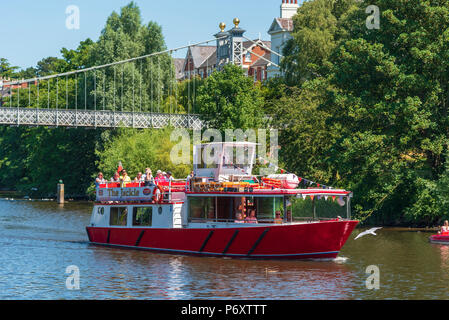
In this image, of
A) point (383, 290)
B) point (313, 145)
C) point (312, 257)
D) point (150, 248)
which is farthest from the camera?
point (313, 145)

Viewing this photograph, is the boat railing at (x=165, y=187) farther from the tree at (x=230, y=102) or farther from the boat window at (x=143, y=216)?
the tree at (x=230, y=102)

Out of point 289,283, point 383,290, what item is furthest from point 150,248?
point 383,290

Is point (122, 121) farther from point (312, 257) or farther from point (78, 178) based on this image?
point (312, 257)

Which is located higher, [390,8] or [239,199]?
[390,8]

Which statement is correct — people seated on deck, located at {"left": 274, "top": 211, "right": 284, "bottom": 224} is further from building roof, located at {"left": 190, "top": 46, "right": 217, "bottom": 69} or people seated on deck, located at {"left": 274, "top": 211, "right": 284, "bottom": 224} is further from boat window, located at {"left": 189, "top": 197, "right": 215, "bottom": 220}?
building roof, located at {"left": 190, "top": 46, "right": 217, "bottom": 69}

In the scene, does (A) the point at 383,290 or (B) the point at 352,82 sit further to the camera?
(B) the point at 352,82

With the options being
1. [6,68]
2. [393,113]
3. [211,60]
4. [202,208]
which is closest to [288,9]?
[211,60]

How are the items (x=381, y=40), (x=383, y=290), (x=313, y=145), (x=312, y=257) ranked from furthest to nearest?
(x=313, y=145)
(x=381, y=40)
(x=312, y=257)
(x=383, y=290)

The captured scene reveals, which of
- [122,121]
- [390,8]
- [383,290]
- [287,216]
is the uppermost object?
[390,8]

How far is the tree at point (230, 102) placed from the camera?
68.1 metres

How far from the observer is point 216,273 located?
3278 cm

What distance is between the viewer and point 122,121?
86.8 metres

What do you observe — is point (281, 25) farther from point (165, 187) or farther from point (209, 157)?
point (209, 157)

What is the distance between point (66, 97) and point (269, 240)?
6604 centimetres
